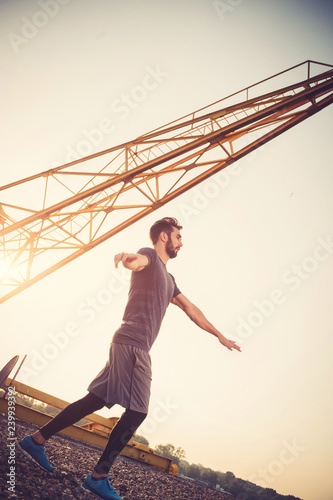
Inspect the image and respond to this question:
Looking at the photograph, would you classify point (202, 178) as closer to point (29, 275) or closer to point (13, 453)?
point (29, 275)

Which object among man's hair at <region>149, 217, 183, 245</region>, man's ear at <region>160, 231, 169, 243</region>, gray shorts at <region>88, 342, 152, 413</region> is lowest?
gray shorts at <region>88, 342, 152, 413</region>

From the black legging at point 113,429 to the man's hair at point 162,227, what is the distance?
1363 mm

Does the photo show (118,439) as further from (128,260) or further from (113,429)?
(128,260)

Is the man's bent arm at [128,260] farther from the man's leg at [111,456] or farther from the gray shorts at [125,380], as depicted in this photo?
the man's leg at [111,456]

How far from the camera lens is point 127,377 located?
5.65ft

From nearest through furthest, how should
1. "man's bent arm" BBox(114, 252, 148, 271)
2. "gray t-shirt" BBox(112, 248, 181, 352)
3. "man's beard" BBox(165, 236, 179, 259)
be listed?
"man's bent arm" BBox(114, 252, 148, 271) → "gray t-shirt" BBox(112, 248, 181, 352) → "man's beard" BBox(165, 236, 179, 259)

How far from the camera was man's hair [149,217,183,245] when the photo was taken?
8.11ft

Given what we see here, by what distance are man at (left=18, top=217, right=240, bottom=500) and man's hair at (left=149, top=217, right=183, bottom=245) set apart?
455 mm

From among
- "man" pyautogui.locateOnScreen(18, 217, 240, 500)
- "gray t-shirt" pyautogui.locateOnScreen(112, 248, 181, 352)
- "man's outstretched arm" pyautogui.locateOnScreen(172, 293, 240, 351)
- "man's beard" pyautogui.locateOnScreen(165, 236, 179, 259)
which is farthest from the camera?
"man's outstretched arm" pyautogui.locateOnScreen(172, 293, 240, 351)

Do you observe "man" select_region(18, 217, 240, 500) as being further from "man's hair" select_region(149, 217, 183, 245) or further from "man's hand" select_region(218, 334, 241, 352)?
"man's hand" select_region(218, 334, 241, 352)

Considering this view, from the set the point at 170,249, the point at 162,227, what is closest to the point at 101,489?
the point at 170,249

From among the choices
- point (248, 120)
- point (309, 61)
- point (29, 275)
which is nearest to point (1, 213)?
point (29, 275)

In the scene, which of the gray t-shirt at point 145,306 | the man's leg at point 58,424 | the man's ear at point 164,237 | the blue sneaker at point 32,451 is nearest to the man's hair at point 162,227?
the man's ear at point 164,237

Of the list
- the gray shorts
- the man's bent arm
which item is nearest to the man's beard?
the man's bent arm
